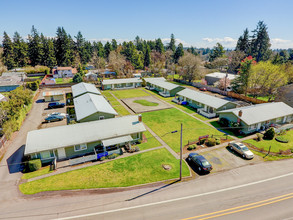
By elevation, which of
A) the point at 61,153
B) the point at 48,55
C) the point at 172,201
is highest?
the point at 48,55

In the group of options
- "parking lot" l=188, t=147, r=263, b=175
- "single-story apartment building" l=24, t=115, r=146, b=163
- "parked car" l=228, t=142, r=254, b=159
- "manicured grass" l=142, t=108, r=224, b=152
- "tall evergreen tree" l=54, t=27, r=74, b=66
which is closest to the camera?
"parking lot" l=188, t=147, r=263, b=175

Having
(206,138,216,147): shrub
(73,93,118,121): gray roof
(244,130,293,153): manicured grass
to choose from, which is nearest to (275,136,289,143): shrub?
(244,130,293,153): manicured grass

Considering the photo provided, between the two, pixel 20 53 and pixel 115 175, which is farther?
pixel 20 53

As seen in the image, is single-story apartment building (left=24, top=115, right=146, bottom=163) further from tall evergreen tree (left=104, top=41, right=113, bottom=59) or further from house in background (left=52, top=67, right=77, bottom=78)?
tall evergreen tree (left=104, top=41, right=113, bottom=59)

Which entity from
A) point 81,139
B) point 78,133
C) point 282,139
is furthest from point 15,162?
point 282,139

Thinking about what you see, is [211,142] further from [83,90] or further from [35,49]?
[35,49]

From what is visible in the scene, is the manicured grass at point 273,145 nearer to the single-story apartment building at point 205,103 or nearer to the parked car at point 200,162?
the parked car at point 200,162

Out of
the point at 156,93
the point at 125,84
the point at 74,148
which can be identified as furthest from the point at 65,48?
the point at 74,148
